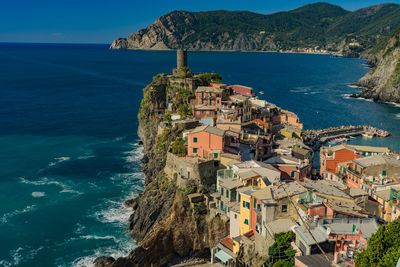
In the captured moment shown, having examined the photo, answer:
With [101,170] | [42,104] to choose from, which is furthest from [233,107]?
[42,104]

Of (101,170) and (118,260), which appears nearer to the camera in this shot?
(118,260)

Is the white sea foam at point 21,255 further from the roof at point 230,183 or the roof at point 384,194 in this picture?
the roof at point 384,194

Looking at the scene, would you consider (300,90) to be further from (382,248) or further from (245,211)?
(382,248)

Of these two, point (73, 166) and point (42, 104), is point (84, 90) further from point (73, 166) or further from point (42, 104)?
point (73, 166)

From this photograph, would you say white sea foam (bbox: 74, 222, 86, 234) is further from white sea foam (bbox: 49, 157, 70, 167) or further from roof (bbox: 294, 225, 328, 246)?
roof (bbox: 294, 225, 328, 246)

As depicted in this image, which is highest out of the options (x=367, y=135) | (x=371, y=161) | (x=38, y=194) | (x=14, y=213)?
(x=371, y=161)

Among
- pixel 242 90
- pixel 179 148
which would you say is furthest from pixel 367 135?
pixel 179 148
